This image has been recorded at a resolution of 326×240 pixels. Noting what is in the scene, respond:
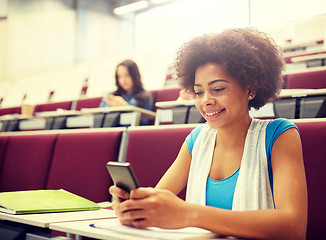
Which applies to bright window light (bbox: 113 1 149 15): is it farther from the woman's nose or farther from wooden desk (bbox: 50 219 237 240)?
wooden desk (bbox: 50 219 237 240)

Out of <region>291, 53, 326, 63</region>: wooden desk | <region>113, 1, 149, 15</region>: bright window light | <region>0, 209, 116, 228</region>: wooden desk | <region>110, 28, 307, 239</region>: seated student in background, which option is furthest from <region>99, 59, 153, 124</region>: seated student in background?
<region>113, 1, 149, 15</region>: bright window light

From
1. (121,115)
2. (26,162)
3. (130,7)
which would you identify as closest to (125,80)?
(121,115)

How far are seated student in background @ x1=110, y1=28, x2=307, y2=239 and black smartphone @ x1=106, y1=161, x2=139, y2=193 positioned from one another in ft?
0.06

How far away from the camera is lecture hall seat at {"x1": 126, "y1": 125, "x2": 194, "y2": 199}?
583mm

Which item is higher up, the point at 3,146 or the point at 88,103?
the point at 88,103

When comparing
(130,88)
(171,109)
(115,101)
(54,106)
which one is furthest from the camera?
(54,106)

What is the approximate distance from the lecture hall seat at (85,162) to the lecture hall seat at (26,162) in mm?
28

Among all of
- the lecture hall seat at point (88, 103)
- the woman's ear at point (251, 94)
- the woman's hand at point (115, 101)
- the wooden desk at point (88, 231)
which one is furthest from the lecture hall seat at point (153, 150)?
A: the lecture hall seat at point (88, 103)

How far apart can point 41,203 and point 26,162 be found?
412 mm

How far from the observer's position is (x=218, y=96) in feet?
1.36

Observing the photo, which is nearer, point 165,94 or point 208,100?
point 208,100

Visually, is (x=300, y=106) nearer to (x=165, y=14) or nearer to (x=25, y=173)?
(x=25, y=173)

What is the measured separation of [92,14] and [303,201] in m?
3.70

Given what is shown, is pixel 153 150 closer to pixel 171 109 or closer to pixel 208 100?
pixel 208 100
